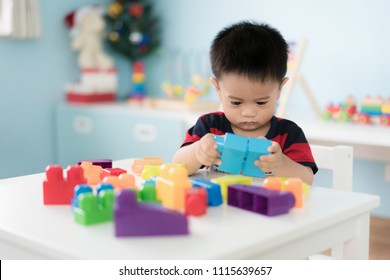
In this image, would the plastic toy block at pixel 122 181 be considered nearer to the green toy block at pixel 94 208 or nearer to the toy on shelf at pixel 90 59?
the green toy block at pixel 94 208

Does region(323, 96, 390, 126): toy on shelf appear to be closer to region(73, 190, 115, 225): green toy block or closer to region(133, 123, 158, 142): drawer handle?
region(133, 123, 158, 142): drawer handle

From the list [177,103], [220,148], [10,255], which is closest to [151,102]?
[177,103]

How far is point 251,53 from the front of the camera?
1.17m

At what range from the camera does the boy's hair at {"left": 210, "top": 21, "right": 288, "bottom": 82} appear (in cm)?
116

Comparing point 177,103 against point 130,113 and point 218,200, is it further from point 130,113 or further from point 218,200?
point 218,200

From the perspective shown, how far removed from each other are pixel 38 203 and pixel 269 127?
553mm

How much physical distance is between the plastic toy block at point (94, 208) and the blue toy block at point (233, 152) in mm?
261

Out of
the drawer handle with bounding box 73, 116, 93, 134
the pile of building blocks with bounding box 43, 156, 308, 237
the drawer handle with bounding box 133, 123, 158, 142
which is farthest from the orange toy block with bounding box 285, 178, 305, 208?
the drawer handle with bounding box 73, 116, 93, 134

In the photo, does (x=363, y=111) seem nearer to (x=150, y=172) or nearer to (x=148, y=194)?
(x=150, y=172)

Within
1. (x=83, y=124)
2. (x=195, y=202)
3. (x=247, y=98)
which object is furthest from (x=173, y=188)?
(x=83, y=124)

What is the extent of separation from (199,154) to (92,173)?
7.7 inches

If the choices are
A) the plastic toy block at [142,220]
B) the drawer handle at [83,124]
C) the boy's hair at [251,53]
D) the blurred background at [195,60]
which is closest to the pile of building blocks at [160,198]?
the plastic toy block at [142,220]

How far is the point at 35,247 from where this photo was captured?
748 millimetres

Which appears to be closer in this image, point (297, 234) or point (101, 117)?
point (297, 234)
